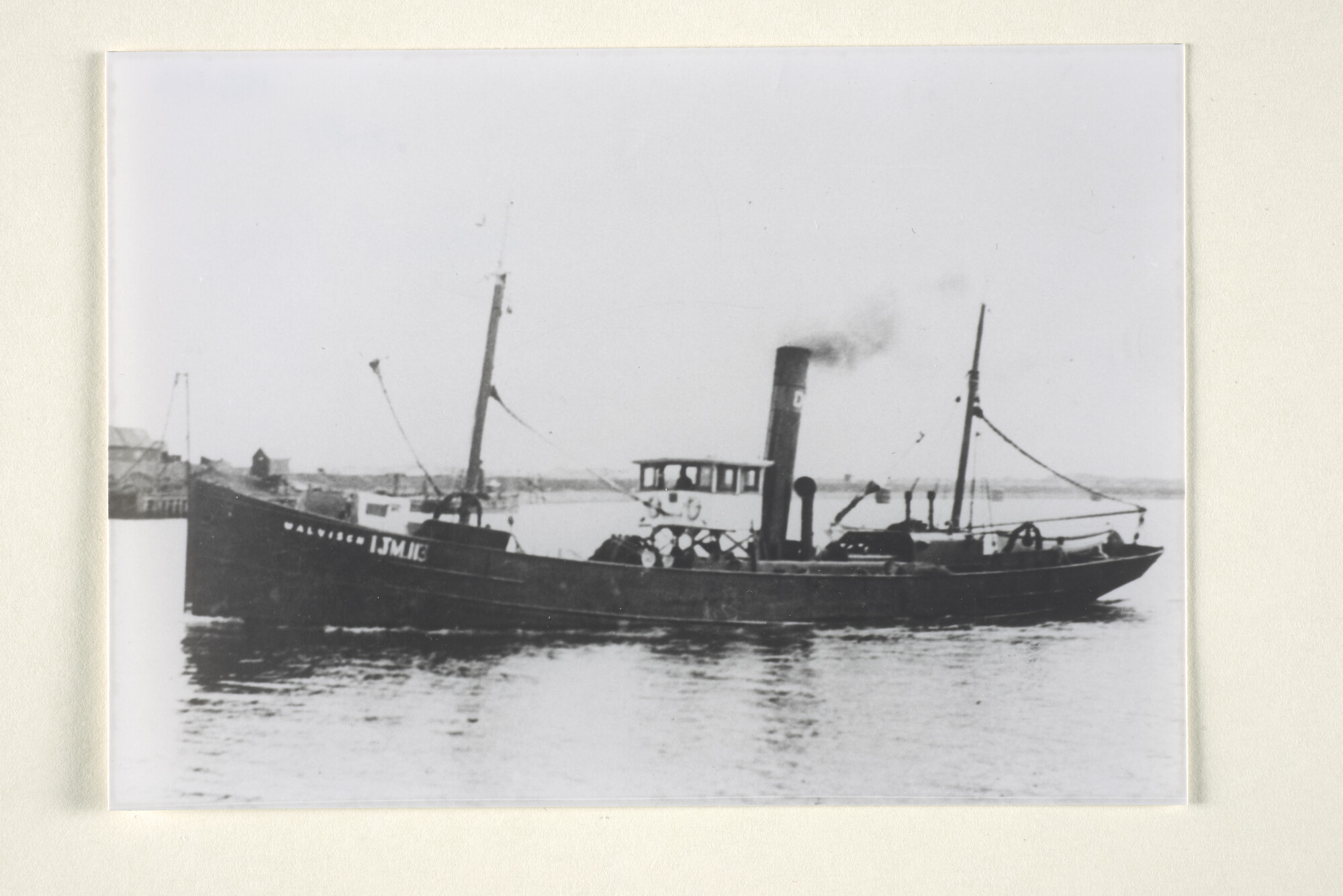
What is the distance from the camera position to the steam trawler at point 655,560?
2.16 m

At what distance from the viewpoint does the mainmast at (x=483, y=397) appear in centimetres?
216

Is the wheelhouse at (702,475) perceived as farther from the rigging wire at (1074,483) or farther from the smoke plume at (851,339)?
the rigging wire at (1074,483)

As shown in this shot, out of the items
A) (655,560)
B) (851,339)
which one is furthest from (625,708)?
(851,339)

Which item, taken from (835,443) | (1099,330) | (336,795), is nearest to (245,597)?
(336,795)

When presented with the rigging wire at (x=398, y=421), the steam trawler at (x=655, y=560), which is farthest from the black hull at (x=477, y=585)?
the rigging wire at (x=398, y=421)

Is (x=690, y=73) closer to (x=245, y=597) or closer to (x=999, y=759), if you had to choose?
(x=245, y=597)

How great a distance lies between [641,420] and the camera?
2195 millimetres

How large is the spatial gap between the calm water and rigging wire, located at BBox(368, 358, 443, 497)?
215 mm

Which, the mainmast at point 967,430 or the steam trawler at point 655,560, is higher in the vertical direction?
the mainmast at point 967,430

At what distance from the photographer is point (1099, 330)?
2.24 m

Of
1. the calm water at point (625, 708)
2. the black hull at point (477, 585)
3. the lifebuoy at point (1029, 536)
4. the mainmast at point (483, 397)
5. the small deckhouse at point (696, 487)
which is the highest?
the mainmast at point (483, 397)

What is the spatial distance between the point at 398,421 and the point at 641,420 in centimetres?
54

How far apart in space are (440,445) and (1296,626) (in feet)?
6.47

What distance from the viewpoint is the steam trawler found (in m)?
2.16
